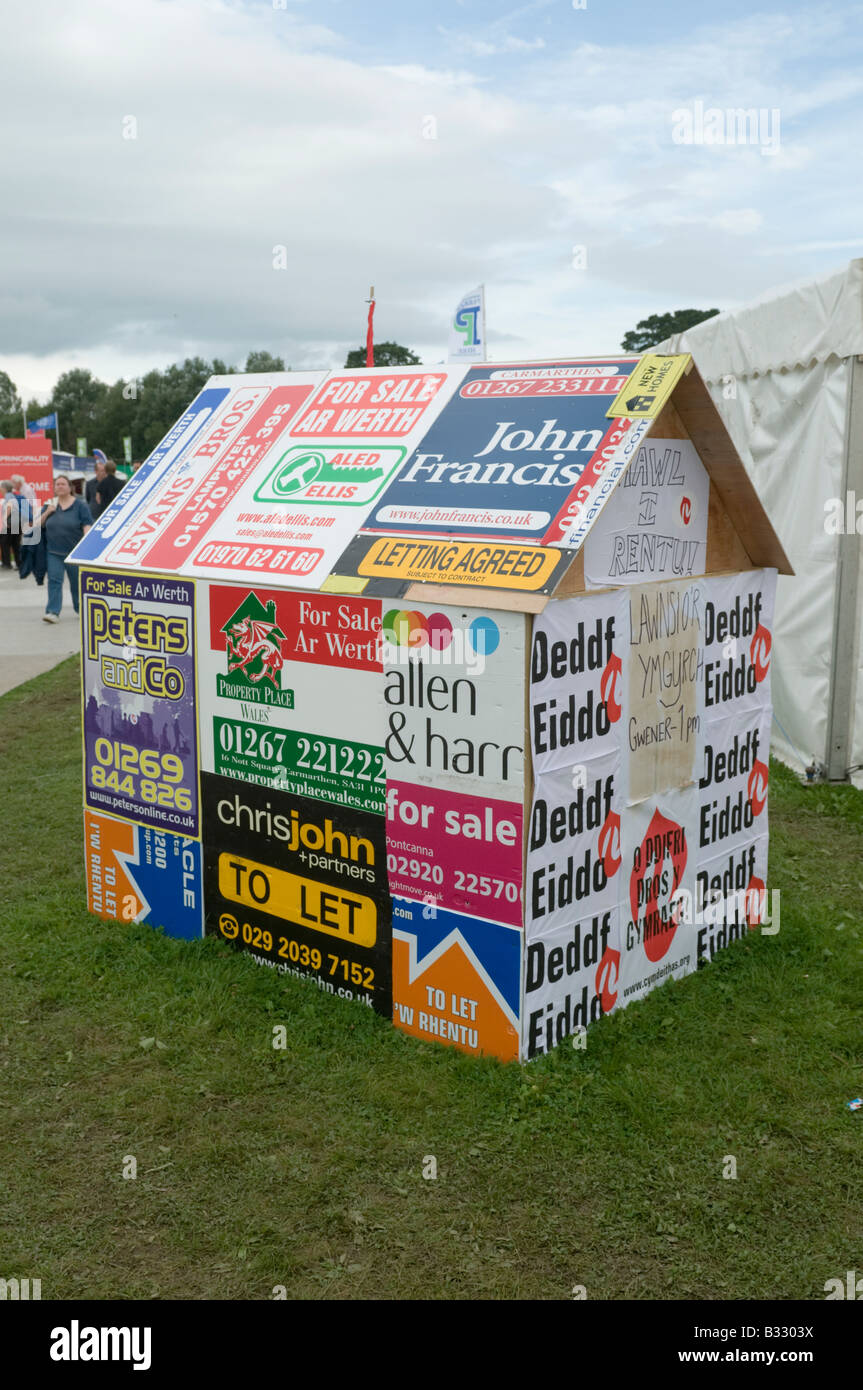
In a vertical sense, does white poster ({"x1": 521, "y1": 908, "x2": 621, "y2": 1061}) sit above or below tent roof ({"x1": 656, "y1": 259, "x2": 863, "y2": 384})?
below

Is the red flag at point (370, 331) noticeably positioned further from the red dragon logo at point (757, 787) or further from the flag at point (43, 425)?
the flag at point (43, 425)

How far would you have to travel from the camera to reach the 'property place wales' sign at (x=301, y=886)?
419 cm

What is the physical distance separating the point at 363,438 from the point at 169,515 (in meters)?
1.04

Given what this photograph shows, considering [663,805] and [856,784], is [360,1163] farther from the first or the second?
[856,784]

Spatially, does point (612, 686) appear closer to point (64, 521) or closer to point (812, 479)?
point (812, 479)

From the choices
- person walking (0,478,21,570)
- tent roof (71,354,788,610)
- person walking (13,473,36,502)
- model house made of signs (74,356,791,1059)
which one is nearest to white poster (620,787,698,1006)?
model house made of signs (74,356,791,1059)

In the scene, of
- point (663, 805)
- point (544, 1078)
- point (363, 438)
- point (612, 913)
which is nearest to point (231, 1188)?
point (544, 1078)

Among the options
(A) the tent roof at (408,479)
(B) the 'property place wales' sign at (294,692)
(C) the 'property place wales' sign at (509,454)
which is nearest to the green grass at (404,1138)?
(B) the 'property place wales' sign at (294,692)

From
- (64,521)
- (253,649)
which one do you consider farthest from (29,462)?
(253,649)

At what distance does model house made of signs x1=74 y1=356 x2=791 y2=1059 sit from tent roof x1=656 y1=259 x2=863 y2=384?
2779mm

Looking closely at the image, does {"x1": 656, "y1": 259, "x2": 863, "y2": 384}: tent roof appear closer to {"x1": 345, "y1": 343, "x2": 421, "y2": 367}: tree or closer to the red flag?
the red flag

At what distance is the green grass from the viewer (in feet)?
10.2

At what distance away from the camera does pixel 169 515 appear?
513cm

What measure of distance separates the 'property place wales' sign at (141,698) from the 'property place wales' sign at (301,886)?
0.22 metres
